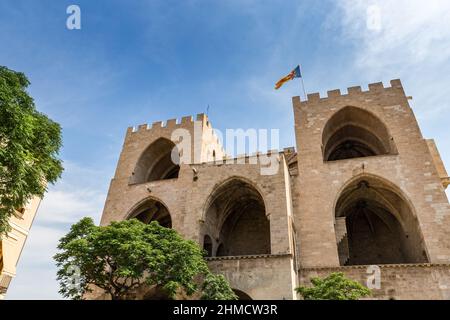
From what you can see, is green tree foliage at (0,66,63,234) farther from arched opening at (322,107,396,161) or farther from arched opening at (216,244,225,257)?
arched opening at (322,107,396,161)

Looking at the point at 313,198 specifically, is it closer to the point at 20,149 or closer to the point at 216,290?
the point at 216,290

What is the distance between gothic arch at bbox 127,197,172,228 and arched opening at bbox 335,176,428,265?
9.48 metres

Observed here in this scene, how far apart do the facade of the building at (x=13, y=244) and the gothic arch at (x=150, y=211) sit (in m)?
4.92

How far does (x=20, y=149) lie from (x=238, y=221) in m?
12.9

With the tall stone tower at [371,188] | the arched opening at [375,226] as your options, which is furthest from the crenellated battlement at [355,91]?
the arched opening at [375,226]

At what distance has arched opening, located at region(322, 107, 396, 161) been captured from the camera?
1736 centimetres

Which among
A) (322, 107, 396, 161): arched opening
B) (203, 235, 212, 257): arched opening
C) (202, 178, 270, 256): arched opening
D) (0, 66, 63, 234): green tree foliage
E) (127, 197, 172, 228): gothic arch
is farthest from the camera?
(322, 107, 396, 161): arched opening

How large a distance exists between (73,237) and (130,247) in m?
2.38

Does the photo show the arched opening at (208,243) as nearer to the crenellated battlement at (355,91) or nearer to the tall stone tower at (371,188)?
the tall stone tower at (371,188)

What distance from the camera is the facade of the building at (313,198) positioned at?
12.3 m

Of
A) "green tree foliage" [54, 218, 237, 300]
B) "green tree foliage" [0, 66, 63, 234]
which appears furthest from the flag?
"green tree foliage" [0, 66, 63, 234]

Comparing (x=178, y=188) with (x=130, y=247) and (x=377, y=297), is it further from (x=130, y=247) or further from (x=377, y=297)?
(x=377, y=297)
